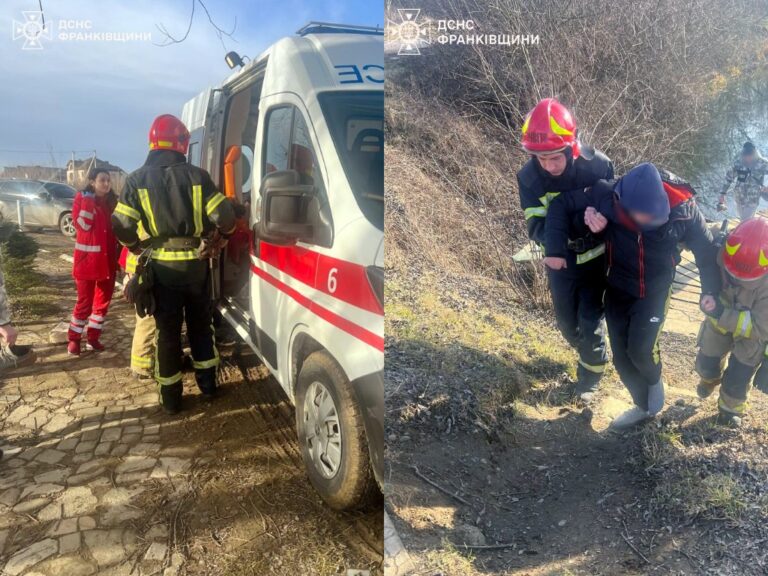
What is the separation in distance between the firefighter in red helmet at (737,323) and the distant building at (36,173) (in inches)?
73.1

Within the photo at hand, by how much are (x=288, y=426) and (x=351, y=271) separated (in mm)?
889

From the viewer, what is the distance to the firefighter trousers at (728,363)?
4.83 feet

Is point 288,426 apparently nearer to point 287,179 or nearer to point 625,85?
point 287,179

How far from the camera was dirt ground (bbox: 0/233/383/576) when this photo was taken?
1.57 m

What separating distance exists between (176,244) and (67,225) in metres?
0.62

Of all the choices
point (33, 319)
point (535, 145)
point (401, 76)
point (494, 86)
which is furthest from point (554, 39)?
point (33, 319)

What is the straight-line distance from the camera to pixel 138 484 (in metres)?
1.78

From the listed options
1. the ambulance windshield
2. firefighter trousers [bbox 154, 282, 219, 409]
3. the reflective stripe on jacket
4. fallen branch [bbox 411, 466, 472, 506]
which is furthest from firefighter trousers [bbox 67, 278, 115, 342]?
fallen branch [bbox 411, 466, 472, 506]

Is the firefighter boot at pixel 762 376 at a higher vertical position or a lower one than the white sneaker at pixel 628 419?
higher

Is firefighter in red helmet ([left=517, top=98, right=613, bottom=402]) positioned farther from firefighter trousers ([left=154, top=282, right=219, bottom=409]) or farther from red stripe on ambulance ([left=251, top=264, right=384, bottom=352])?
firefighter trousers ([left=154, top=282, right=219, bottom=409])

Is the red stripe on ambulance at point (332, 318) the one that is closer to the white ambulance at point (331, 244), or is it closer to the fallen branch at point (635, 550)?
the white ambulance at point (331, 244)

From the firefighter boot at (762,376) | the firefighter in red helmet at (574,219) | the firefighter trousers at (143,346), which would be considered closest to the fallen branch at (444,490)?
the firefighter in red helmet at (574,219)

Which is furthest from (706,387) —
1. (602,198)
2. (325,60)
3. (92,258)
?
(92,258)

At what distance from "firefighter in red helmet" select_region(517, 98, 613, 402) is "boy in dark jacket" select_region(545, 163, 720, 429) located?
25mm
